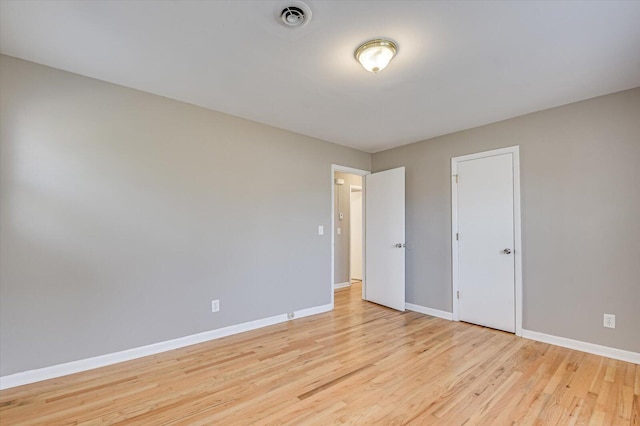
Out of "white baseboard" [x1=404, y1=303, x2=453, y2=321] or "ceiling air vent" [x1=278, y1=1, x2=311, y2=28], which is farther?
"white baseboard" [x1=404, y1=303, x2=453, y2=321]

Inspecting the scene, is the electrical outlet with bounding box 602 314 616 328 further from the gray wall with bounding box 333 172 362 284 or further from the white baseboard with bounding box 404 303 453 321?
the gray wall with bounding box 333 172 362 284

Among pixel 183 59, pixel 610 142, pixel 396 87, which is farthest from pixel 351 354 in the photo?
pixel 610 142

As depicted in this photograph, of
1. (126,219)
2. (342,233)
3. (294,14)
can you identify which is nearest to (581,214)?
(294,14)

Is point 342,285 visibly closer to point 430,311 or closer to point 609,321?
point 430,311

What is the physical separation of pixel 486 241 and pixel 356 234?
3.28 metres

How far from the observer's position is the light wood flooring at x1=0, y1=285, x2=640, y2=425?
1863mm

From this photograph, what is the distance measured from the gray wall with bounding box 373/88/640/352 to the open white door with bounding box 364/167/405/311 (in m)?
1.30

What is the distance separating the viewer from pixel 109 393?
2115 millimetres

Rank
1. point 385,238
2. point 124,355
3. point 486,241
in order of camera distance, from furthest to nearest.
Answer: point 385,238, point 486,241, point 124,355

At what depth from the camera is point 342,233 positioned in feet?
19.1

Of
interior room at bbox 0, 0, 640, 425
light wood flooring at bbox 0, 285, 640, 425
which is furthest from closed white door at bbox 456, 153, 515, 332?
light wood flooring at bbox 0, 285, 640, 425

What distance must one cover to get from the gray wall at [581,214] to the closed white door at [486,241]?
16 cm

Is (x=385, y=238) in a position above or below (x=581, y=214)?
below

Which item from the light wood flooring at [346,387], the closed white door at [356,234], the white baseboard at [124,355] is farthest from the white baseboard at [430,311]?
the closed white door at [356,234]
